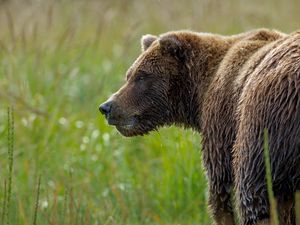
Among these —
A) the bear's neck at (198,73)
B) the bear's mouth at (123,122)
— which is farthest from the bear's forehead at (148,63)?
the bear's mouth at (123,122)

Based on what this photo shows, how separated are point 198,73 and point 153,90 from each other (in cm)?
34

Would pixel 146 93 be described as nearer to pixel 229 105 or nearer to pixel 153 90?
pixel 153 90

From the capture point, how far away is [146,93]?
18.7ft

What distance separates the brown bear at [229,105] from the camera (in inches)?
164

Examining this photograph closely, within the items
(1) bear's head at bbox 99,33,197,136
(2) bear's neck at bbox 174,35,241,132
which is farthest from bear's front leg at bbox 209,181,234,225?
(1) bear's head at bbox 99,33,197,136

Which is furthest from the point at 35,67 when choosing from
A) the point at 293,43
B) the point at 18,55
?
the point at 293,43

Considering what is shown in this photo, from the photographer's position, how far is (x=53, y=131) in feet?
24.5

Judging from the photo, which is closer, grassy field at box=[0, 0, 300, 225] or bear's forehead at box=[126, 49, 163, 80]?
bear's forehead at box=[126, 49, 163, 80]

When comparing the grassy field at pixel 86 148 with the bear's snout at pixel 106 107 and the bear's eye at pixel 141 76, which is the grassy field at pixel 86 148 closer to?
the bear's snout at pixel 106 107

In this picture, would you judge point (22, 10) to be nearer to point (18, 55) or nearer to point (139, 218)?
point (18, 55)

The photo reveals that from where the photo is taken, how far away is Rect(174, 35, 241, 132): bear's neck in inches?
218

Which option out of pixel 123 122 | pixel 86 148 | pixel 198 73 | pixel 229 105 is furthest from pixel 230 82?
pixel 86 148

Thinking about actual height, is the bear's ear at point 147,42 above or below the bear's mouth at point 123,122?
above

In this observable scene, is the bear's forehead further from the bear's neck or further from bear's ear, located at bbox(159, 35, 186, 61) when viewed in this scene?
the bear's neck
